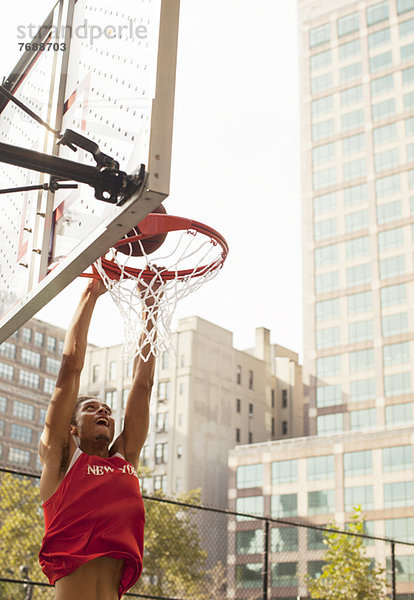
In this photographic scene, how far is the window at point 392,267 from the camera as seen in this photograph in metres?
50.5

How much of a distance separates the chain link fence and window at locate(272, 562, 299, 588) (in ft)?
0.18

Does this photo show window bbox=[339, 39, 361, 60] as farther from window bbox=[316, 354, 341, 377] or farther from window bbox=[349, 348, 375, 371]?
window bbox=[316, 354, 341, 377]

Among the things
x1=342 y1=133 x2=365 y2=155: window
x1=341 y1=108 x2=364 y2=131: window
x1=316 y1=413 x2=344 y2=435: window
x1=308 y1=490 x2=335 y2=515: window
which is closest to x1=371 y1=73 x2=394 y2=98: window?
x1=341 y1=108 x2=364 y2=131: window

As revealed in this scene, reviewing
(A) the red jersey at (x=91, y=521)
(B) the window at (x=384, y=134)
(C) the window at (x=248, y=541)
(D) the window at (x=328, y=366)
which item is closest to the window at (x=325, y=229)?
(B) the window at (x=384, y=134)

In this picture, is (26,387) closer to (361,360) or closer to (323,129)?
(361,360)

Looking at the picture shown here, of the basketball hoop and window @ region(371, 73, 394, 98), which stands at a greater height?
window @ region(371, 73, 394, 98)

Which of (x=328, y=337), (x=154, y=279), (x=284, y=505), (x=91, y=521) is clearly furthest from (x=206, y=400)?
(x=91, y=521)

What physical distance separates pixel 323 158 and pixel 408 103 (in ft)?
22.7

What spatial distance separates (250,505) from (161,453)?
12871 mm

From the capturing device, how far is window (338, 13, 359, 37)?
5838 cm

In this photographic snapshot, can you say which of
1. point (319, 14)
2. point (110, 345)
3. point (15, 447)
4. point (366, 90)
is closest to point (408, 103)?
point (366, 90)

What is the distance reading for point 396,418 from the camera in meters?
48.0

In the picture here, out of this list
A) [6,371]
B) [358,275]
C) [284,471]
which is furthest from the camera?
[6,371]
